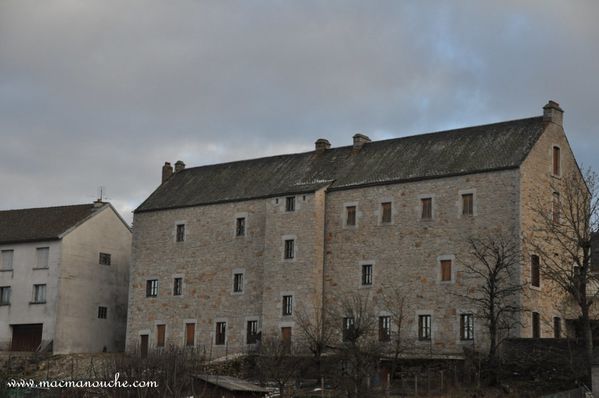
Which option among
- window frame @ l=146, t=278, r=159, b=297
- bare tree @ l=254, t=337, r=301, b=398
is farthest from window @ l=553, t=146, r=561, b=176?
window frame @ l=146, t=278, r=159, b=297

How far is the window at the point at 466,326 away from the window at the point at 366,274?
19.7 ft

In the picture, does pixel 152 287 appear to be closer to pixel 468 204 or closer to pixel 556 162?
pixel 468 204

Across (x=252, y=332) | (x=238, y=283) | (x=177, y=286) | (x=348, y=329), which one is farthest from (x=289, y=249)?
(x=177, y=286)

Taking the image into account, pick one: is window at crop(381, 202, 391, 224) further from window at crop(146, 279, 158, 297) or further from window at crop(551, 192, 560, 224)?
window at crop(146, 279, 158, 297)

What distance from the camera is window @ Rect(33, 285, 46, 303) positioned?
6631cm

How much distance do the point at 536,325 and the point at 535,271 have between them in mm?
2672

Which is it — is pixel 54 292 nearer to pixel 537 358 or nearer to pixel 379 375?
pixel 379 375

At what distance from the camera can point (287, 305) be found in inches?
2249

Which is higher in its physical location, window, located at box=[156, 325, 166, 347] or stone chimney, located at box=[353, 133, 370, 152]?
stone chimney, located at box=[353, 133, 370, 152]

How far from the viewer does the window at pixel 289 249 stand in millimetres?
57625

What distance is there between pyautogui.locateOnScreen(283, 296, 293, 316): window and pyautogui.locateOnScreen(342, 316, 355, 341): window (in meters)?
3.40

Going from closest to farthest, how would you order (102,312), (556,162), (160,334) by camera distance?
(556,162) < (160,334) < (102,312)

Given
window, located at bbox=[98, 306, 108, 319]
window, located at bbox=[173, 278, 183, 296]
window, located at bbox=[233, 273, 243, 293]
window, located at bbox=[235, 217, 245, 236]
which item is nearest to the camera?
window, located at bbox=[233, 273, 243, 293]

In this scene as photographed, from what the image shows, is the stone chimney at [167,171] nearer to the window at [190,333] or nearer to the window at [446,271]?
the window at [190,333]
